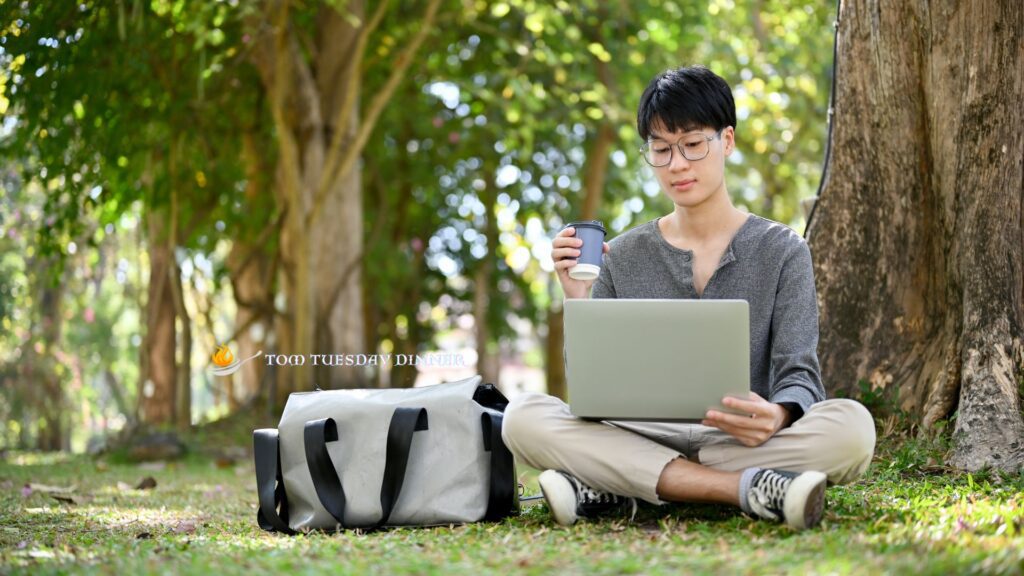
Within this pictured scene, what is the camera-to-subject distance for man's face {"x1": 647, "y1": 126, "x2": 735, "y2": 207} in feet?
10.8

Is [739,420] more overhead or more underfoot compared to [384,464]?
more overhead

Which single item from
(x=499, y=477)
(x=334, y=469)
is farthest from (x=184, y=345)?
(x=499, y=477)

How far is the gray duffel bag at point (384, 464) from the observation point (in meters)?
3.24

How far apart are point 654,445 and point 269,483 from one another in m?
1.20

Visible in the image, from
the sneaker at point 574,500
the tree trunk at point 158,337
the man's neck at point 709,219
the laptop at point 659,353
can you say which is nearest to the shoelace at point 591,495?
the sneaker at point 574,500

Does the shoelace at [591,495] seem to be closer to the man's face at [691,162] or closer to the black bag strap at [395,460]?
the black bag strap at [395,460]

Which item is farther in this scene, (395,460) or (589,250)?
(395,460)

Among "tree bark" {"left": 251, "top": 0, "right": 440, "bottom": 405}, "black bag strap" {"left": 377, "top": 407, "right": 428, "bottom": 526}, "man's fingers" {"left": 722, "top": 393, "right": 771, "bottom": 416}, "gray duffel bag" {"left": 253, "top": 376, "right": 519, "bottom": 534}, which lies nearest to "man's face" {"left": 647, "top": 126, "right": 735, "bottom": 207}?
"man's fingers" {"left": 722, "top": 393, "right": 771, "bottom": 416}

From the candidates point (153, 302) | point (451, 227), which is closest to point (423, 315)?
point (451, 227)

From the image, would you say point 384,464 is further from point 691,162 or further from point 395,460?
point 691,162

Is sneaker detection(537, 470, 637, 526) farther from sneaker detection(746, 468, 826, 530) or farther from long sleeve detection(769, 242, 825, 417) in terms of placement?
long sleeve detection(769, 242, 825, 417)

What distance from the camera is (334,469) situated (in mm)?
3254

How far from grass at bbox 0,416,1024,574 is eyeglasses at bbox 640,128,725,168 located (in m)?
1.08

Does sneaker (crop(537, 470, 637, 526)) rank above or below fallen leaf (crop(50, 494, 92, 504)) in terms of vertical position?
above
